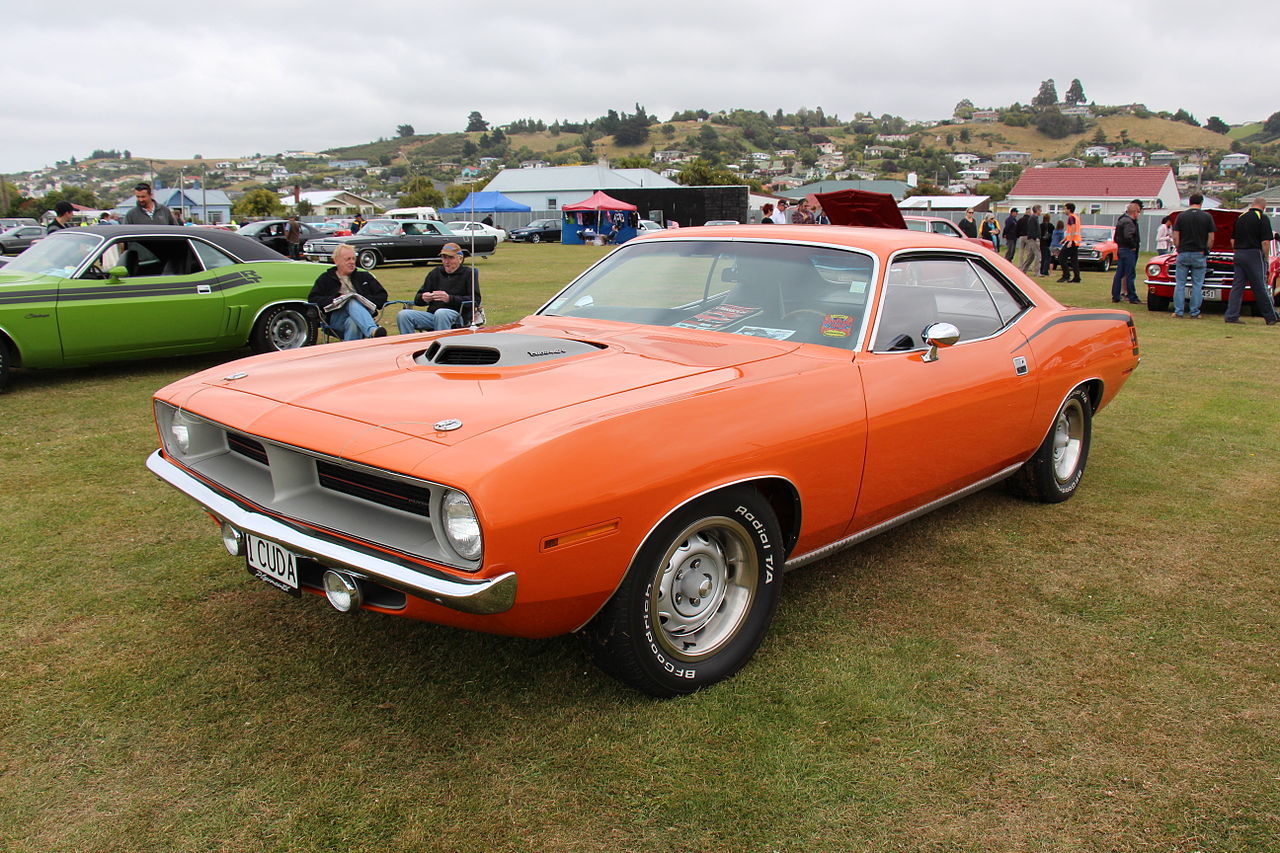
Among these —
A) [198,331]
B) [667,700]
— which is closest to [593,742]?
[667,700]

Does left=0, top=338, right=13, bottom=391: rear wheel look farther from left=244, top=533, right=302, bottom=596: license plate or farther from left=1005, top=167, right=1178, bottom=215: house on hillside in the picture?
left=1005, top=167, right=1178, bottom=215: house on hillside

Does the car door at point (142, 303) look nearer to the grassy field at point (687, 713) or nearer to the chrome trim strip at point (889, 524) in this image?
the grassy field at point (687, 713)

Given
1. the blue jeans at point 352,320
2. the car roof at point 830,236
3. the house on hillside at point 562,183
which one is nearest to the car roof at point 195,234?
the blue jeans at point 352,320

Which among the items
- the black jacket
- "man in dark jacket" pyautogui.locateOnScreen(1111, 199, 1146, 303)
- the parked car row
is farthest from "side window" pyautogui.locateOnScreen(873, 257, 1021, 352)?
the parked car row

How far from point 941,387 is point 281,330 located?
7101 millimetres

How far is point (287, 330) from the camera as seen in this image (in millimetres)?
8859

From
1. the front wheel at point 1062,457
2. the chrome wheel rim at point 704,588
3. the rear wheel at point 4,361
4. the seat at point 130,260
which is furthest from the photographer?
the seat at point 130,260

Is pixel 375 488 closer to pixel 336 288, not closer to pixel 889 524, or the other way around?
pixel 889 524

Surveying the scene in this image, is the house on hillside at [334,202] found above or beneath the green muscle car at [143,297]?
above

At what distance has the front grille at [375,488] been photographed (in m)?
2.42

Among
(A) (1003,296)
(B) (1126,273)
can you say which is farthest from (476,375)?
(B) (1126,273)

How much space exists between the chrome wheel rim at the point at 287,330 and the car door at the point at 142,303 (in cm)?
→ 51

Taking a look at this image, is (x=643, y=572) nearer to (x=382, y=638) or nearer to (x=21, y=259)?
(x=382, y=638)

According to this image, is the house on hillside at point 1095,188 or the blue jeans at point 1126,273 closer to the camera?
the blue jeans at point 1126,273
